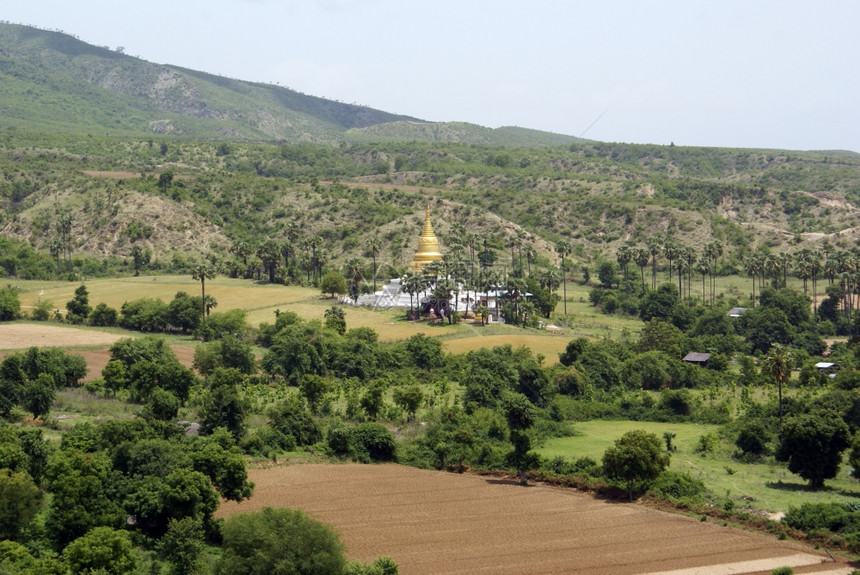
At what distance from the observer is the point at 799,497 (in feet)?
194

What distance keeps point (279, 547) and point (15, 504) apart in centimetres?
1293

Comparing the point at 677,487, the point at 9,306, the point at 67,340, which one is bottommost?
the point at 677,487

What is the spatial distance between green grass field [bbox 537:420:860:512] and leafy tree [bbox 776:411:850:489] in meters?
0.84

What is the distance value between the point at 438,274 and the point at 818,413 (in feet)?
187

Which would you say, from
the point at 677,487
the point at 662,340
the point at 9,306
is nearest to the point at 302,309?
the point at 9,306

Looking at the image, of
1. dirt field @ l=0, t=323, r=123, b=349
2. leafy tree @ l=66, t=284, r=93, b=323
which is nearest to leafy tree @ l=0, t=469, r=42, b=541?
dirt field @ l=0, t=323, r=123, b=349

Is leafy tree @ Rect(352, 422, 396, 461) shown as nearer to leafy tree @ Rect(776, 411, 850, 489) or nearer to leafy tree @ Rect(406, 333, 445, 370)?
leafy tree @ Rect(776, 411, 850, 489)

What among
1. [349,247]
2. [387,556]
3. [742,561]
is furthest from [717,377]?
[349,247]

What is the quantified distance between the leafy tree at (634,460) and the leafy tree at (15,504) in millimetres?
29167

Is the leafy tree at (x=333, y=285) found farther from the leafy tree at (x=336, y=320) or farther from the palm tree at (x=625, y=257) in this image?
the palm tree at (x=625, y=257)

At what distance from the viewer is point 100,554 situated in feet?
149

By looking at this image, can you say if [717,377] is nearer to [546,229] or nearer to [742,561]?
[742,561]

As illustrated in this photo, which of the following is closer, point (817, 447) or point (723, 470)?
point (817, 447)

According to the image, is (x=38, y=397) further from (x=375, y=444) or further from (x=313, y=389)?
(x=375, y=444)
